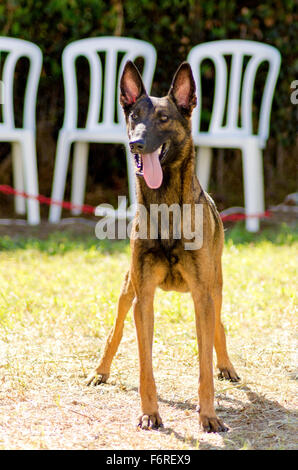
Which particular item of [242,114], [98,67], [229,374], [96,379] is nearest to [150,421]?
[96,379]

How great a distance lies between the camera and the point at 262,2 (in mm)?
7836

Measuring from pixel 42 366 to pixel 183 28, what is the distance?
5217mm

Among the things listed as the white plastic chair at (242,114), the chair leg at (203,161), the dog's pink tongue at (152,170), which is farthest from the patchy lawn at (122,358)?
the chair leg at (203,161)

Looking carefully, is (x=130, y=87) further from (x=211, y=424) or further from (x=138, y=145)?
(x=211, y=424)

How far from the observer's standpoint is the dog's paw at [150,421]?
272 centimetres

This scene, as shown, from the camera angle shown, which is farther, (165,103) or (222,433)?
(165,103)

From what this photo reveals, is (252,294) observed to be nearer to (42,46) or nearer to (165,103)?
(165,103)

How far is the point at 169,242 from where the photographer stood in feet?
9.11

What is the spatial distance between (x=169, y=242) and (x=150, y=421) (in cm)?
70

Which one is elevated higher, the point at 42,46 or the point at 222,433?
the point at 42,46

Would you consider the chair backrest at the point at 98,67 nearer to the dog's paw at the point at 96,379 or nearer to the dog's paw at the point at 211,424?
the dog's paw at the point at 96,379

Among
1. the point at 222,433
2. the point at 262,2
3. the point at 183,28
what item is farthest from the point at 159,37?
the point at 222,433

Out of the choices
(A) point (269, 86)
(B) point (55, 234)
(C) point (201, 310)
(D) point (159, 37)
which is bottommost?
(B) point (55, 234)

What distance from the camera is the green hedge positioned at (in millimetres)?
7512
